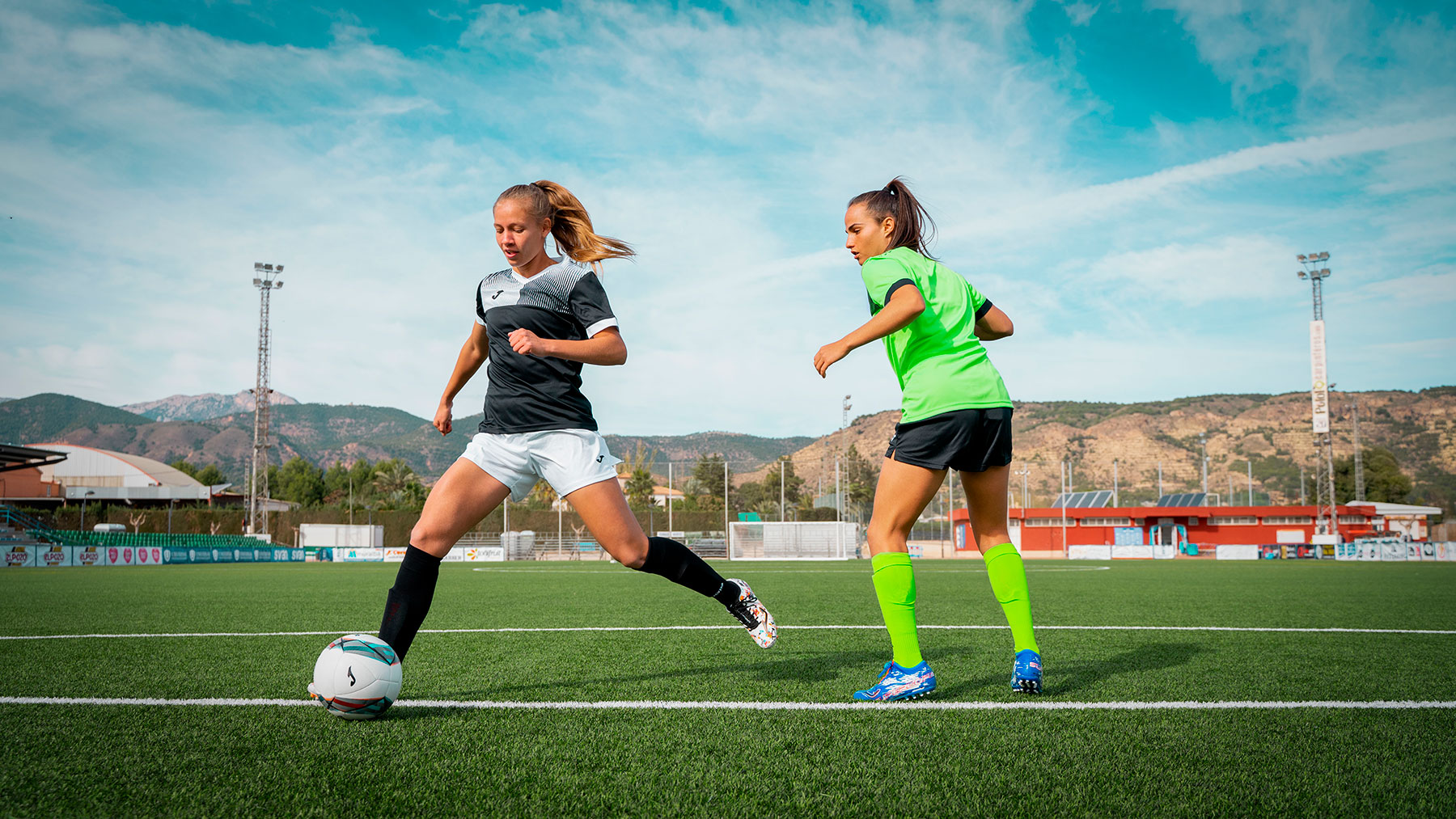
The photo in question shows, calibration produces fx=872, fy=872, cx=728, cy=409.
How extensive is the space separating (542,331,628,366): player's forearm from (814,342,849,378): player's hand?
775 millimetres

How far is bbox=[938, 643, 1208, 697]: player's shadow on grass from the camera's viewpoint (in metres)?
3.66

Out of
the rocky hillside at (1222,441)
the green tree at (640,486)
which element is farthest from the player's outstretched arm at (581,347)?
the rocky hillside at (1222,441)

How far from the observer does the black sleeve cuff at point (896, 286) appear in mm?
3438

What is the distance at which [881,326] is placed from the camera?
3.34 meters

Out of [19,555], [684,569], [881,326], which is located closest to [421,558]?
[684,569]

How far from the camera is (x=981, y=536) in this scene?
390cm

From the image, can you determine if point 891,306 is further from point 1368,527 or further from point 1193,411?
point 1193,411

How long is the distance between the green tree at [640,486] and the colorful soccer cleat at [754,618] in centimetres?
7086

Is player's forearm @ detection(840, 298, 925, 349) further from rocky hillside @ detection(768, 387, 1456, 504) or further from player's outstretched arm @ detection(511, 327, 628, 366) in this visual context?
rocky hillside @ detection(768, 387, 1456, 504)

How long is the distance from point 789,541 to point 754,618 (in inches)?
1311

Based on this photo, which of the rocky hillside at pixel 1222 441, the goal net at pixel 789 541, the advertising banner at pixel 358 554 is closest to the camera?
the goal net at pixel 789 541

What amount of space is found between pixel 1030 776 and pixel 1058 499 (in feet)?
195

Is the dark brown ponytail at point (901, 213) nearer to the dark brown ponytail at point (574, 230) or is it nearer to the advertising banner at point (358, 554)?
the dark brown ponytail at point (574, 230)

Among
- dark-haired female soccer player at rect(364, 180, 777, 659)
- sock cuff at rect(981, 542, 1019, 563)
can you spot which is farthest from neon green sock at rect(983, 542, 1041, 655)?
dark-haired female soccer player at rect(364, 180, 777, 659)
